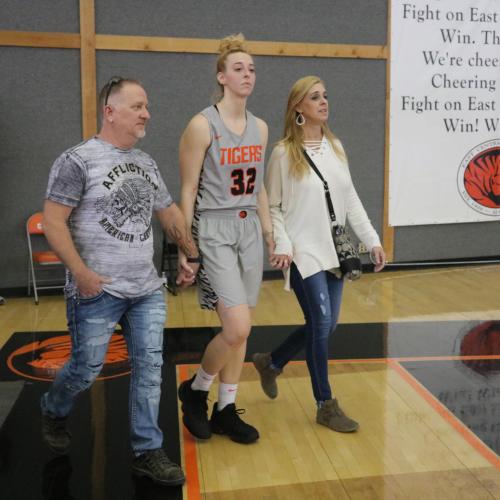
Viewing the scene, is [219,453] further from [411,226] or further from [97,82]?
[411,226]

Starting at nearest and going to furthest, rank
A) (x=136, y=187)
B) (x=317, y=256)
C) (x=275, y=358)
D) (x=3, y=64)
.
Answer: (x=136, y=187) → (x=317, y=256) → (x=275, y=358) → (x=3, y=64)

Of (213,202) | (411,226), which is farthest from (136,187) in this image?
(411,226)

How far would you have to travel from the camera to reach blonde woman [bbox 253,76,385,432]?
124 inches

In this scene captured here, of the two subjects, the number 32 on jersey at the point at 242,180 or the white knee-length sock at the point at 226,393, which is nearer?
the number 32 on jersey at the point at 242,180

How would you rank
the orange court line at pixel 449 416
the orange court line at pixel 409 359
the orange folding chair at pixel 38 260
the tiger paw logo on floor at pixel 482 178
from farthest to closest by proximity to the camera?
the tiger paw logo on floor at pixel 482 178 < the orange folding chair at pixel 38 260 < the orange court line at pixel 409 359 < the orange court line at pixel 449 416

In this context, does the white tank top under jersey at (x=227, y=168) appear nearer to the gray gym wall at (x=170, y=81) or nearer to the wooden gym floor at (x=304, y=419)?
the wooden gym floor at (x=304, y=419)

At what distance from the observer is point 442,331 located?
5043 mm

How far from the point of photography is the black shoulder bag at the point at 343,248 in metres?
3.15

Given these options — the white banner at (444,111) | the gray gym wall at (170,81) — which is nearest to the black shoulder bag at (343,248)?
the gray gym wall at (170,81)

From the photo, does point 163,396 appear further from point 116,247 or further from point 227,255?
point 116,247

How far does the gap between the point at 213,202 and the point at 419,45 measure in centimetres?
523

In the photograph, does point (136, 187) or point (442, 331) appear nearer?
point (136, 187)

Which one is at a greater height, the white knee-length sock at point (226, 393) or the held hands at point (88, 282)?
the held hands at point (88, 282)

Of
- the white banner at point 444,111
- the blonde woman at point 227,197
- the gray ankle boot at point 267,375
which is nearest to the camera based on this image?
the blonde woman at point 227,197
